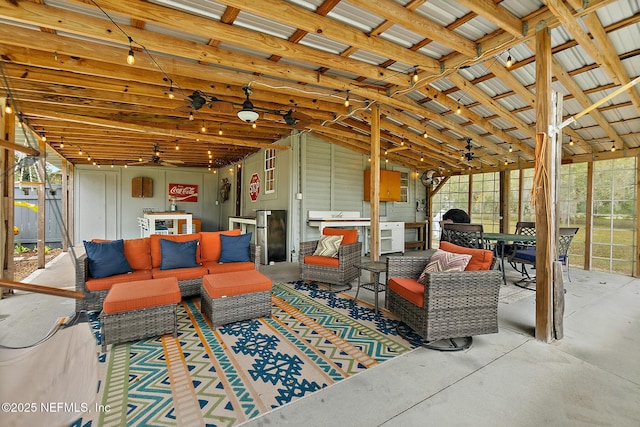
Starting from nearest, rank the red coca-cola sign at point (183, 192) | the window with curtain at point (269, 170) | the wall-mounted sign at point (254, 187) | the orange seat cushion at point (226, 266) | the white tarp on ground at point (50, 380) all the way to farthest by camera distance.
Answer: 1. the white tarp on ground at point (50, 380)
2. the orange seat cushion at point (226, 266)
3. the window with curtain at point (269, 170)
4. the wall-mounted sign at point (254, 187)
5. the red coca-cola sign at point (183, 192)

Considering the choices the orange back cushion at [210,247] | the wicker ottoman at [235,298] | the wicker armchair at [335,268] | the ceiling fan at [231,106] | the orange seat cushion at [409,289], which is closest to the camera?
the orange seat cushion at [409,289]

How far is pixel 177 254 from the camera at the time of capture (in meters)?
3.92

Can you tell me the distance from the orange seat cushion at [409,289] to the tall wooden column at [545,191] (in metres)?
1.20

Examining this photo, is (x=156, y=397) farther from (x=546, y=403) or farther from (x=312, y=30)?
(x=312, y=30)

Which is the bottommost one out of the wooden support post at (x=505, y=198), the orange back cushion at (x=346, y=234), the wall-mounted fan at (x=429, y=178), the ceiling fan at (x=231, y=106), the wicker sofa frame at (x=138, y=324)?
the wicker sofa frame at (x=138, y=324)

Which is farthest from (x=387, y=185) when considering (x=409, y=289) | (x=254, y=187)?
(x=409, y=289)

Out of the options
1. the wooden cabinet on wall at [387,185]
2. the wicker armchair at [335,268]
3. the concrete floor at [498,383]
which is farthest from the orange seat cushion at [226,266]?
the wooden cabinet on wall at [387,185]

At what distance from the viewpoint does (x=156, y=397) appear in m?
1.99

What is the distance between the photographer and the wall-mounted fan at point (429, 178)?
31.8 ft

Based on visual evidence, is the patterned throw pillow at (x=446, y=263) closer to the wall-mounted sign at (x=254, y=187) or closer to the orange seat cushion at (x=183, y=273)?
the orange seat cushion at (x=183, y=273)

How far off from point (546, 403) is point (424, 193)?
8.80 meters

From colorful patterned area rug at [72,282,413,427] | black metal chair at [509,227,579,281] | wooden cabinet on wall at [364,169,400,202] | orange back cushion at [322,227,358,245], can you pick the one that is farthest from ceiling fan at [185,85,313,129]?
black metal chair at [509,227,579,281]

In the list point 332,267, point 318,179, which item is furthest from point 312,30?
point 318,179

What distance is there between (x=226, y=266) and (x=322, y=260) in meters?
1.45
